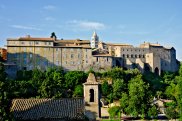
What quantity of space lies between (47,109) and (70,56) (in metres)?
65.6

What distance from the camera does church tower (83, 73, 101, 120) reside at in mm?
28797

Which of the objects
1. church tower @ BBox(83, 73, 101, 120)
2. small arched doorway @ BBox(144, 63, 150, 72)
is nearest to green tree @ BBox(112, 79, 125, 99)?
small arched doorway @ BBox(144, 63, 150, 72)

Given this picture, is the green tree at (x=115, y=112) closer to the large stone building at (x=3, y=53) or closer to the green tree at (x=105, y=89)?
the green tree at (x=105, y=89)

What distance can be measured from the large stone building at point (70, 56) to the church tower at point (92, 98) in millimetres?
58090

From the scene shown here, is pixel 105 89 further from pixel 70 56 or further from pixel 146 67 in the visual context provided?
pixel 146 67

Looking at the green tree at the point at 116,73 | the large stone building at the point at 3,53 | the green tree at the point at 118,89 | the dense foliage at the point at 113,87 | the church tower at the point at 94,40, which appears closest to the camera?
the dense foliage at the point at 113,87

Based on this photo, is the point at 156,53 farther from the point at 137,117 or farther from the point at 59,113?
the point at 59,113

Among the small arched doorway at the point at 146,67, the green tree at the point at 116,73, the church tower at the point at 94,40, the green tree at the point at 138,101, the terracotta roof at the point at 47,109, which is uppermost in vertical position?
the church tower at the point at 94,40

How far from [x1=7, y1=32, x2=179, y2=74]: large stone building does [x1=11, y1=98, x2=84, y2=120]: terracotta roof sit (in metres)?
59.6

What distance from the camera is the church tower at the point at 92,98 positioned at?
2880 cm

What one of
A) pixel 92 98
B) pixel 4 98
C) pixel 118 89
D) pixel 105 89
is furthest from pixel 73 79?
pixel 4 98

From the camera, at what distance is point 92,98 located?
29.8 meters

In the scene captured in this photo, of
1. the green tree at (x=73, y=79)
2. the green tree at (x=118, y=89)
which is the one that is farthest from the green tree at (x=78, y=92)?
the green tree at (x=118, y=89)

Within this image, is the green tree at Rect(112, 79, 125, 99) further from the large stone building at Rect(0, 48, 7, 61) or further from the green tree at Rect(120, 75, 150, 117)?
the large stone building at Rect(0, 48, 7, 61)
